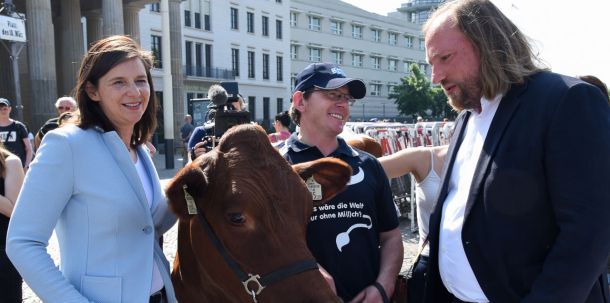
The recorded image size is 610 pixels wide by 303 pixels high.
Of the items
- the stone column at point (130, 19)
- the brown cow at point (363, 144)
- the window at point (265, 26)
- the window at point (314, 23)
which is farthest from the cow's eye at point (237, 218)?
the window at point (314, 23)

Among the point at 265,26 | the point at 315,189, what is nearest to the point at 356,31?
the point at 265,26

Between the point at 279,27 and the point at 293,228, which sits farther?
the point at 279,27

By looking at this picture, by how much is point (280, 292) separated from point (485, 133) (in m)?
1.15

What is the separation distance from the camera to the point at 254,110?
166 ft

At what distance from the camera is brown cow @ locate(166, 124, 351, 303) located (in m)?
2.09

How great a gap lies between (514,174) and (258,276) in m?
1.15

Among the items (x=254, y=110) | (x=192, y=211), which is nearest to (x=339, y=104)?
(x=192, y=211)

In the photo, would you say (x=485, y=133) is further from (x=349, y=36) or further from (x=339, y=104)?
(x=349, y=36)

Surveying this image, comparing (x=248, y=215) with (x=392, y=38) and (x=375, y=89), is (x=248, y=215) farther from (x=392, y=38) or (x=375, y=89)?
(x=392, y=38)

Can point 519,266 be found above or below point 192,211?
below

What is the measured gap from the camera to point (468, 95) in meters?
2.23

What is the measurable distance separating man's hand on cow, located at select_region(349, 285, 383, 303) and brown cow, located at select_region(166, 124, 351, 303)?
53 centimetres

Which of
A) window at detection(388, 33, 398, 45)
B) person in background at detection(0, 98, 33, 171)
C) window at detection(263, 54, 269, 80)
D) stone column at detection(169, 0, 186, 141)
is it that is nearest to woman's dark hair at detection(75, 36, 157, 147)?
person in background at detection(0, 98, 33, 171)

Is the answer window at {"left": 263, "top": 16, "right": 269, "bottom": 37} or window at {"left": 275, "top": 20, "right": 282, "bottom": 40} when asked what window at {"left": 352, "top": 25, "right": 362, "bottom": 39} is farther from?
window at {"left": 263, "top": 16, "right": 269, "bottom": 37}
